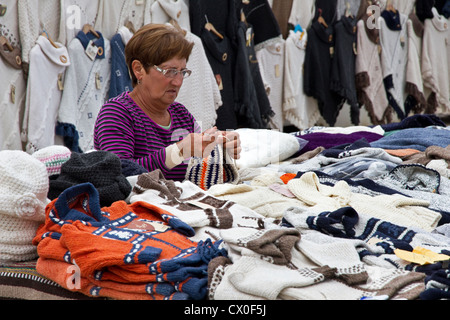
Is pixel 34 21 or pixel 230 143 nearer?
pixel 230 143

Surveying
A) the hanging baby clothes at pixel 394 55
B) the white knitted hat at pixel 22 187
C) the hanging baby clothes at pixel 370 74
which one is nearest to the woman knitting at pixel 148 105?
the white knitted hat at pixel 22 187

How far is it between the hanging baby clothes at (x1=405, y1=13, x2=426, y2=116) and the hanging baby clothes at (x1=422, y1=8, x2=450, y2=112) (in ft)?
0.23

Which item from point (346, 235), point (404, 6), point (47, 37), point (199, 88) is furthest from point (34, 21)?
point (404, 6)

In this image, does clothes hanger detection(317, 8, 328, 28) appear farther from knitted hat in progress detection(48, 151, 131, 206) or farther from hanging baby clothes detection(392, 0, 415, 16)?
knitted hat in progress detection(48, 151, 131, 206)

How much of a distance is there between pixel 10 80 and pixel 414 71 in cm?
376

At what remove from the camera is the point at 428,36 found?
5195 millimetres

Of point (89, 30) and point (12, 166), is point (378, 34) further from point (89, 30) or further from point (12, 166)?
point (12, 166)

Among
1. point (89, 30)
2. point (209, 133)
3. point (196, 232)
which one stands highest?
point (89, 30)

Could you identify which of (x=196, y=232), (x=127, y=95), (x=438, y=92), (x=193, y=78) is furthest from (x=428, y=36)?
(x=196, y=232)

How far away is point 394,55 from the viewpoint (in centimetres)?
493

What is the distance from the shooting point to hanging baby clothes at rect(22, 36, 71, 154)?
2.75 metres

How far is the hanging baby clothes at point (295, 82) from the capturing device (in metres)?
4.12

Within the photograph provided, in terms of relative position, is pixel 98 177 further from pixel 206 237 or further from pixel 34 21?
pixel 34 21

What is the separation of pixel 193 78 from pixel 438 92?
3.04 m
